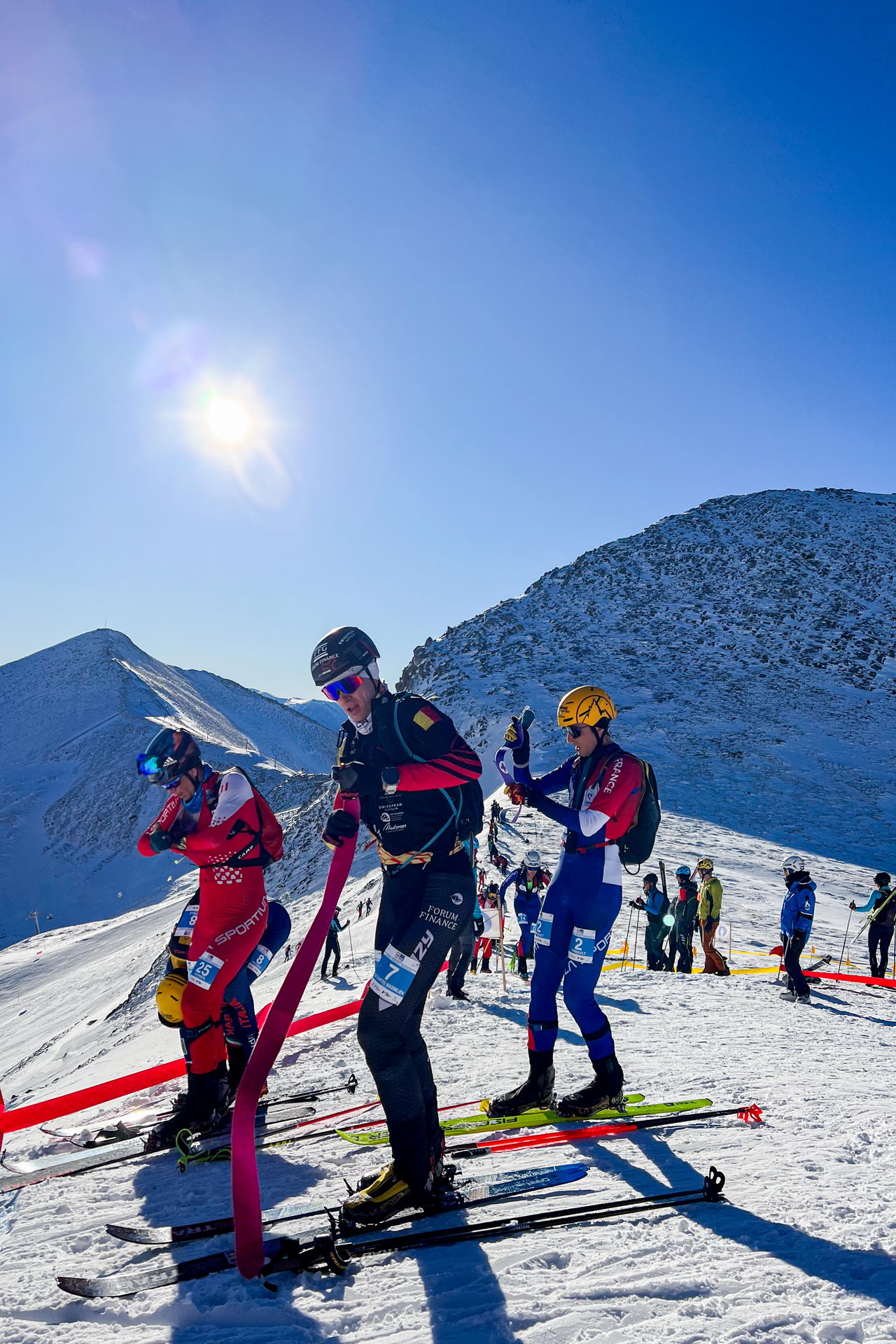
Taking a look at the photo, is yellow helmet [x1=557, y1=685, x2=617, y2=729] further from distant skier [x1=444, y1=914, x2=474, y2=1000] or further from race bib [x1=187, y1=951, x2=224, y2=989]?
distant skier [x1=444, y1=914, x2=474, y2=1000]

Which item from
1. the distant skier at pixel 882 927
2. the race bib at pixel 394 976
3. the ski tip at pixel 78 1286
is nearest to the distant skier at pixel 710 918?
the distant skier at pixel 882 927

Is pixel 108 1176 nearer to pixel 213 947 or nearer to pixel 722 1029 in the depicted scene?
pixel 213 947

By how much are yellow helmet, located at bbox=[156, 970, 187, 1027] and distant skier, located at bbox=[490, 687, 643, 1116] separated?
7.95 feet

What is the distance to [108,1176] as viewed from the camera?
4.51 metres

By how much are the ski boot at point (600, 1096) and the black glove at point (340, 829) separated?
2.47 m

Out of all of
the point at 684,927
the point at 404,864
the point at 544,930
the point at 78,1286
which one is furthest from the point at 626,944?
the point at 78,1286

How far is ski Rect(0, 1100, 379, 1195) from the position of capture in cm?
455

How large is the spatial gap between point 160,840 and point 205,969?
0.99 meters

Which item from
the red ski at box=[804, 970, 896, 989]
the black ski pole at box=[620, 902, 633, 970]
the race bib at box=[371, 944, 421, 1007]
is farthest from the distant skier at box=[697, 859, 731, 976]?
the race bib at box=[371, 944, 421, 1007]

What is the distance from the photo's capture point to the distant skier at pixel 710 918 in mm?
14297

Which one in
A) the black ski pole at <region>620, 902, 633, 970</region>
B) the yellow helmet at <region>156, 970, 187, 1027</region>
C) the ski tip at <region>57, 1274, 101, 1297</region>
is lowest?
the black ski pole at <region>620, 902, 633, 970</region>

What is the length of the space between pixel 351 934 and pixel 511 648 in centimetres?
4570

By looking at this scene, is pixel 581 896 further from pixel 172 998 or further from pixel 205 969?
pixel 172 998

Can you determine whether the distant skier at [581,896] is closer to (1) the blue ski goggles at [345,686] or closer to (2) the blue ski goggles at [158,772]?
(1) the blue ski goggles at [345,686]
